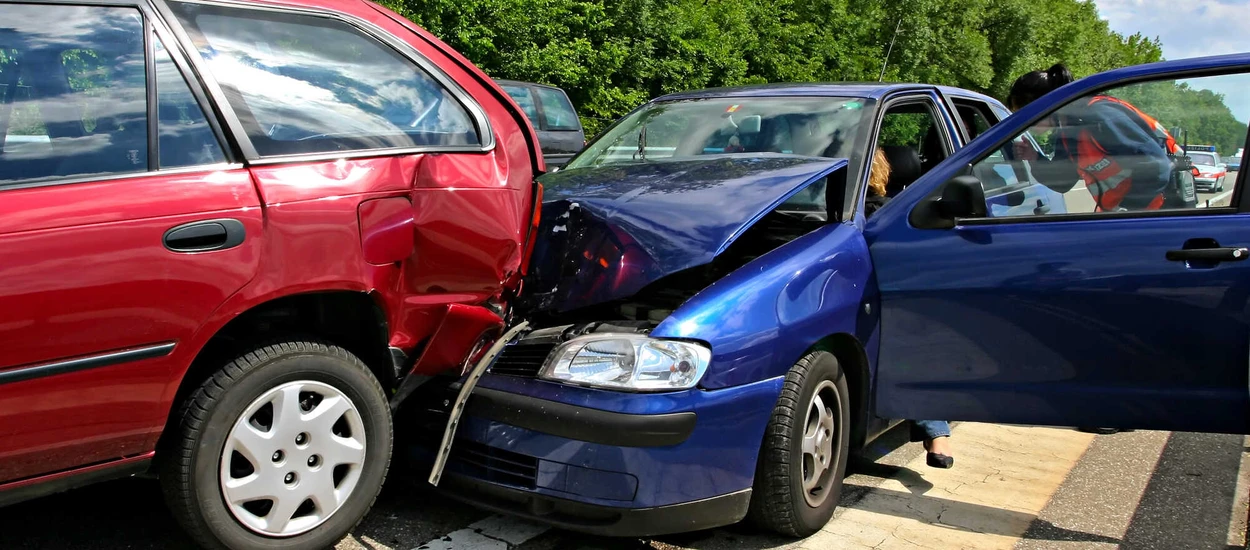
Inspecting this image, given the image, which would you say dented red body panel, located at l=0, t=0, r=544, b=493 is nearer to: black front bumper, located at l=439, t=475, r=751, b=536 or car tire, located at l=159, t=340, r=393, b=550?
car tire, located at l=159, t=340, r=393, b=550

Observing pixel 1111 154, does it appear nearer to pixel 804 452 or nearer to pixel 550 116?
pixel 804 452

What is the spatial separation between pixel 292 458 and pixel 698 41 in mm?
17939

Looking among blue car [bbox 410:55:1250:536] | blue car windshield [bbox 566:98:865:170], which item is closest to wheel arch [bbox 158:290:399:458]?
blue car [bbox 410:55:1250:536]

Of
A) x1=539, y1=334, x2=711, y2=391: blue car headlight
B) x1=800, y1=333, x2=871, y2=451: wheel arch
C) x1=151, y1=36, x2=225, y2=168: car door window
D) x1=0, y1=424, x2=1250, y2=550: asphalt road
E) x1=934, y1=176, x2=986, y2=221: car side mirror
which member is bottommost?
x1=0, y1=424, x2=1250, y2=550: asphalt road

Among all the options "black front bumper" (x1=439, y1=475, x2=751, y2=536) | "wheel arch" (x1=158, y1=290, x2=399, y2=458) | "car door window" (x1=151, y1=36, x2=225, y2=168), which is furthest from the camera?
"black front bumper" (x1=439, y1=475, x2=751, y2=536)

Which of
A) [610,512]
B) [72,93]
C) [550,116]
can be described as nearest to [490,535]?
[610,512]

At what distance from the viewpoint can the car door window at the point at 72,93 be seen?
2674 millimetres

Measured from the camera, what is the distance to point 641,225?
3777 mm

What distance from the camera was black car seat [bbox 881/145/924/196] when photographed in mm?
5250

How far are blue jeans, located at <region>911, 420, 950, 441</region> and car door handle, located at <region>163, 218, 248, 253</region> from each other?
9.61 ft

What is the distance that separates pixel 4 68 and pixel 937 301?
9.77 ft

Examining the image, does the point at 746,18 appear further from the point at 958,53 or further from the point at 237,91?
the point at 237,91

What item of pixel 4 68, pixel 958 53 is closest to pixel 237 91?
pixel 4 68

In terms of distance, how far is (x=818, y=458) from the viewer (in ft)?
12.2
